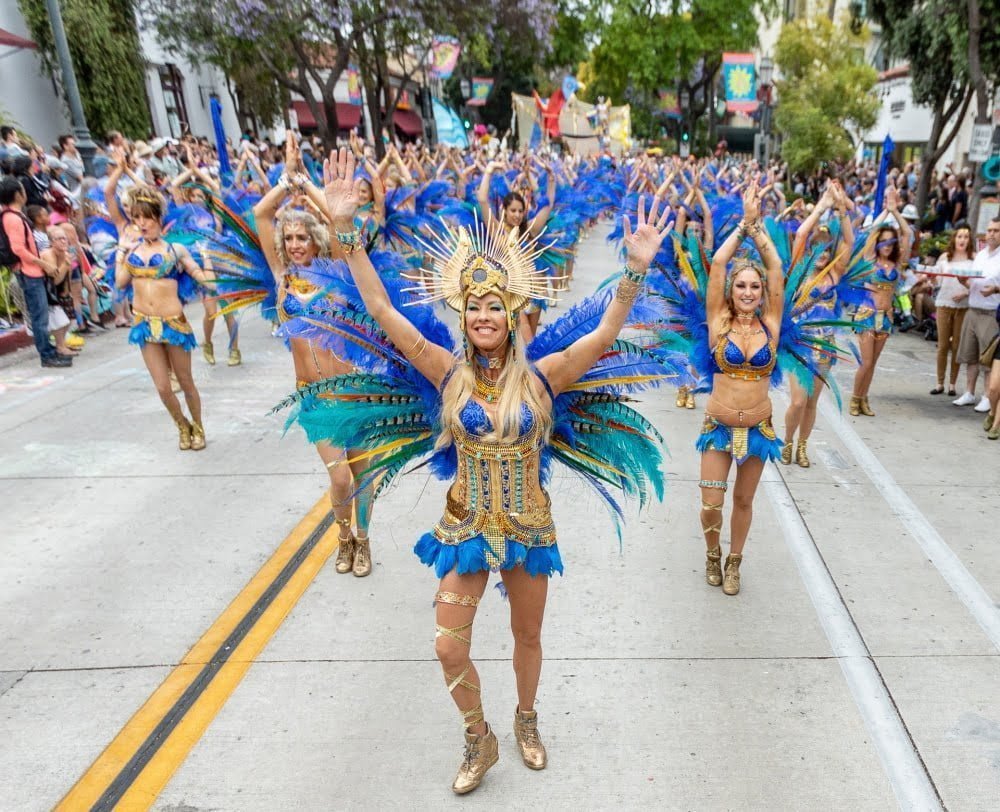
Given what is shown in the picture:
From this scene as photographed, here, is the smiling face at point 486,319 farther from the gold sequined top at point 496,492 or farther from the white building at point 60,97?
the white building at point 60,97

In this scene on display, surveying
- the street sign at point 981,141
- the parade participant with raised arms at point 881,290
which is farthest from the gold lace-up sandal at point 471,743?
the street sign at point 981,141

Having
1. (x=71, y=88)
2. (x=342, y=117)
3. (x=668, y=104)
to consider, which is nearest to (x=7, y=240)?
(x=71, y=88)

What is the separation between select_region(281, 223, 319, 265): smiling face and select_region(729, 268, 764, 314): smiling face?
7.91 feet

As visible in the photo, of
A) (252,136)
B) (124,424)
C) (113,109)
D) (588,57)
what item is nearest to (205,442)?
(124,424)

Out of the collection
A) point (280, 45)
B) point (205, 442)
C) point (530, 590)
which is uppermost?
point (280, 45)

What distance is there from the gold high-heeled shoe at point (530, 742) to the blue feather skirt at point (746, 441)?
1.81m

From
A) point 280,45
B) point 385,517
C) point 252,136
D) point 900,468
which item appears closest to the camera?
point 385,517

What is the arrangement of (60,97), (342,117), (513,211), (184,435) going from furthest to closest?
(342,117)
(60,97)
(513,211)
(184,435)

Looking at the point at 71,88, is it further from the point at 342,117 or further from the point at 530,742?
the point at 342,117

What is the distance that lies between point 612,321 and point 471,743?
172cm

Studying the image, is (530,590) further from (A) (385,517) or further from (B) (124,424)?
(B) (124,424)

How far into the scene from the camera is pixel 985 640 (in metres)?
4.05

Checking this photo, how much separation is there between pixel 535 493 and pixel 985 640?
2.70 metres

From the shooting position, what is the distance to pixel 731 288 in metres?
4.19
